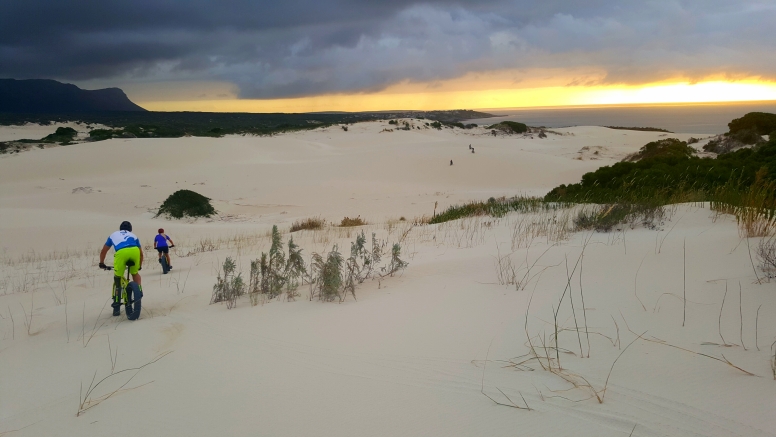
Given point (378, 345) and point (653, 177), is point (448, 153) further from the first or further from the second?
point (378, 345)

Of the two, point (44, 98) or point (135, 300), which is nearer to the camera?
point (135, 300)

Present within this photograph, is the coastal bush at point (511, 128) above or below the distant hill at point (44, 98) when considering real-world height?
below

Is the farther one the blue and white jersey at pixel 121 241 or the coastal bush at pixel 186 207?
the coastal bush at pixel 186 207

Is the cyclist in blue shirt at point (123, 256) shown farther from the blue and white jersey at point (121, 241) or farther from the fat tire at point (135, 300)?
the fat tire at point (135, 300)

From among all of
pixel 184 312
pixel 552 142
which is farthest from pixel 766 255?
pixel 552 142

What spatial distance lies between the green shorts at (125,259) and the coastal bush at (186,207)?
12.8 m

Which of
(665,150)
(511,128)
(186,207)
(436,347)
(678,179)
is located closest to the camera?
(436,347)

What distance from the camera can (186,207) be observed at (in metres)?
18.0

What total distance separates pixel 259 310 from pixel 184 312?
0.96 metres

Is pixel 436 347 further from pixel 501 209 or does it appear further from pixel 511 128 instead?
pixel 511 128

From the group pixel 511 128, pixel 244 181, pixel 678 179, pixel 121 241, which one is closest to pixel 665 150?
pixel 678 179

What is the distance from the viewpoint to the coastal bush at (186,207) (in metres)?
17.7

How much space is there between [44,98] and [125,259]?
213m

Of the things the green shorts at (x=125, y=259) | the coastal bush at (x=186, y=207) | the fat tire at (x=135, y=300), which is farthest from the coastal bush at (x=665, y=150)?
the fat tire at (x=135, y=300)
